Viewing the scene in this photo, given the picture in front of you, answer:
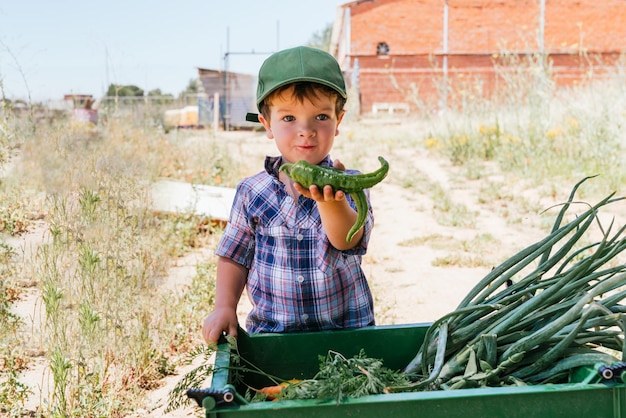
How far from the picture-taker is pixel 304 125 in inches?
86.9

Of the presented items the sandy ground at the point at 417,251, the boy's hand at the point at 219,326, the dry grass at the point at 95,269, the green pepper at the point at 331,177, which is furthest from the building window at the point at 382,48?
the green pepper at the point at 331,177

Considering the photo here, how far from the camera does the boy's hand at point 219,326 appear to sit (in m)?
2.13

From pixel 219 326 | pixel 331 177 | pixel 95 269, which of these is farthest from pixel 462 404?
pixel 95 269

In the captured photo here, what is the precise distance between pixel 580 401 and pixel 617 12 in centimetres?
3408

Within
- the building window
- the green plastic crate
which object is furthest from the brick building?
the green plastic crate

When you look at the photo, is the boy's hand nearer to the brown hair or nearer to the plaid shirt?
the plaid shirt

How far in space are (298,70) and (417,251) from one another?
4.20 meters

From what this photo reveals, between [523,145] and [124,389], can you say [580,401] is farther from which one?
[523,145]

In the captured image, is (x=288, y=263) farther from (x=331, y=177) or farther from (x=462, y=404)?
(x=462, y=404)

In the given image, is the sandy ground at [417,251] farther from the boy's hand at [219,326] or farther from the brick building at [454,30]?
the brick building at [454,30]

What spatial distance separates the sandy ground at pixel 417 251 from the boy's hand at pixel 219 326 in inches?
28.7

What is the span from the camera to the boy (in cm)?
221

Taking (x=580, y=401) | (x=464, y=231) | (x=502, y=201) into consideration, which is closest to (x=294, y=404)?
(x=580, y=401)

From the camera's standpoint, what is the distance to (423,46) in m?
32.1
